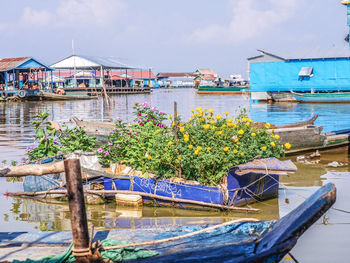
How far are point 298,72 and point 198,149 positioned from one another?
30.4 m

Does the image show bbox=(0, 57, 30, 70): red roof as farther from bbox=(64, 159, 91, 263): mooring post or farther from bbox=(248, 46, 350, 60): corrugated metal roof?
bbox=(64, 159, 91, 263): mooring post

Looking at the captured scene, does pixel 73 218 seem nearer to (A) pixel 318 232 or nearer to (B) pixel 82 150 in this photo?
(A) pixel 318 232

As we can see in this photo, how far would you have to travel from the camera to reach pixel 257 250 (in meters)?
3.77

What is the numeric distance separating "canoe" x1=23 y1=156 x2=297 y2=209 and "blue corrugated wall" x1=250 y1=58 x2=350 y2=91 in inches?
1132

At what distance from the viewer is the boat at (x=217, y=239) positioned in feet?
11.6

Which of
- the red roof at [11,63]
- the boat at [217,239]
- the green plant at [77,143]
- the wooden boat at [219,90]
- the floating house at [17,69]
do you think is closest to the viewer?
the boat at [217,239]

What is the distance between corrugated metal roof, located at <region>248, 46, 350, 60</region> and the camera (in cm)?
3375

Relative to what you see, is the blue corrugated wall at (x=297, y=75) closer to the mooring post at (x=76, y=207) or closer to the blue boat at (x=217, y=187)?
the blue boat at (x=217, y=187)

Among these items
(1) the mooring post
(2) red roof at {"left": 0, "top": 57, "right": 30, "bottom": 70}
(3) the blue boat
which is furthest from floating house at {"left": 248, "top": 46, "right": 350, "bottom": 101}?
(1) the mooring post

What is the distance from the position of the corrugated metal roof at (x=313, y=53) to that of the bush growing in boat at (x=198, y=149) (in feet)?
94.6

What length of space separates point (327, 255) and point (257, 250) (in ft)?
6.82

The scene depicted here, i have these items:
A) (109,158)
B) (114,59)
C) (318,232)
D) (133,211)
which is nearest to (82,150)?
(109,158)

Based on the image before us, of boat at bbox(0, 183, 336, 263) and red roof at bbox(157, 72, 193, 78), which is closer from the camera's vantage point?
boat at bbox(0, 183, 336, 263)

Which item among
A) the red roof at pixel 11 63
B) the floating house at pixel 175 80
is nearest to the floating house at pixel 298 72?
the red roof at pixel 11 63
